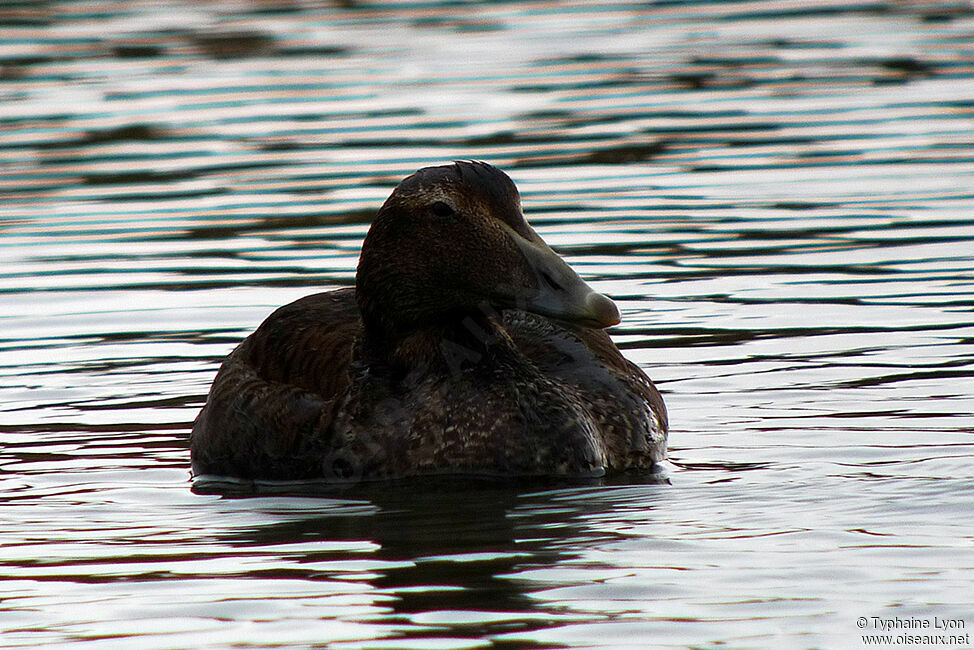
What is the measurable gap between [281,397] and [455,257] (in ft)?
3.37

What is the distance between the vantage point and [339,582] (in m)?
6.59

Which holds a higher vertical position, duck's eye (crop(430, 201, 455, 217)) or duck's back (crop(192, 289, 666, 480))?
duck's eye (crop(430, 201, 455, 217))

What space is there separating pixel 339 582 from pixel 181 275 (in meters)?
6.79

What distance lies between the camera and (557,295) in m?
8.01

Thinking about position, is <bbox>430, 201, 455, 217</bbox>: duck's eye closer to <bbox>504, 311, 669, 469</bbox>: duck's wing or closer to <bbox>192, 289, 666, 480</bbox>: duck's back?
<bbox>192, 289, 666, 480</bbox>: duck's back

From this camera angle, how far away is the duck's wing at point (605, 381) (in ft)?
27.6

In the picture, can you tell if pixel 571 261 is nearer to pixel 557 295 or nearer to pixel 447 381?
pixel 447 381

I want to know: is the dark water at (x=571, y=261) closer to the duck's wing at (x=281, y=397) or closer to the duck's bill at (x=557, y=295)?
the duck's wing at (x=281, y=397)

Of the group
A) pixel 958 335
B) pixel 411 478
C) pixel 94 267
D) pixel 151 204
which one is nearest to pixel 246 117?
pixel 151 204

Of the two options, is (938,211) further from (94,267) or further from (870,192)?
(94,267)

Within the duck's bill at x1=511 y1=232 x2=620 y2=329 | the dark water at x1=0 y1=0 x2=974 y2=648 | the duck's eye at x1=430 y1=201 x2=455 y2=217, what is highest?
the duck's eye at x1=430 y1=201 x2=455 y2=217

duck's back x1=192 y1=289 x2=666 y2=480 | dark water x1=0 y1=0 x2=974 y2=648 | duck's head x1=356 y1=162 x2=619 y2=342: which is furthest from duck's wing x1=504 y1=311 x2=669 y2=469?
duck's head x1=356 y1=162 x2=619 y2=342

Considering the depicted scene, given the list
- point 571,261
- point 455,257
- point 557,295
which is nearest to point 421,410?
point 455,257

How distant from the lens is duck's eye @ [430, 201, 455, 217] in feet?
27.1
